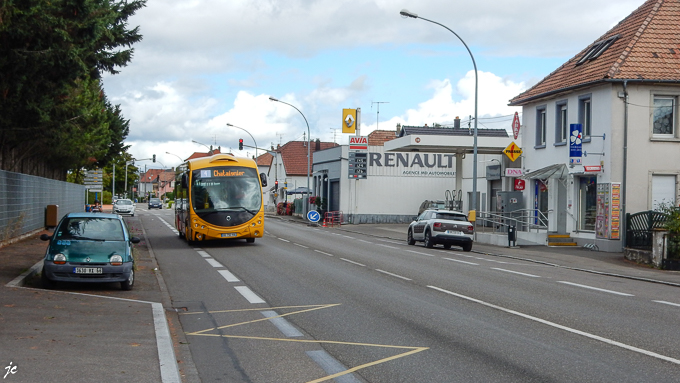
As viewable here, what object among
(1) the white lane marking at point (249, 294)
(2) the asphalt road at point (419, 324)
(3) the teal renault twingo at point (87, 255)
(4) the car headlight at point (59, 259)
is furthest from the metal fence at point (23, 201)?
(1) the white lane marking at point (249, 294)

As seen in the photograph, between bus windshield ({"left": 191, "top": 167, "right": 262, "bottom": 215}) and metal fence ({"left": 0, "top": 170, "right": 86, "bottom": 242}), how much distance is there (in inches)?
223

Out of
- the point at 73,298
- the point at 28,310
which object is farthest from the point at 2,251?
the point at 28,310

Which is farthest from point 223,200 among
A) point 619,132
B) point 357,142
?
point 357,142

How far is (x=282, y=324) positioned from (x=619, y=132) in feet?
70.9

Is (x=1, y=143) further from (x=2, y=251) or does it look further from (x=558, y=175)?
(x=558, y=175)

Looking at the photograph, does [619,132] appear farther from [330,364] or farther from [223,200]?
[330,364]

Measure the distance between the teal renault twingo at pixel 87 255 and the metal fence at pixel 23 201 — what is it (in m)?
9.18

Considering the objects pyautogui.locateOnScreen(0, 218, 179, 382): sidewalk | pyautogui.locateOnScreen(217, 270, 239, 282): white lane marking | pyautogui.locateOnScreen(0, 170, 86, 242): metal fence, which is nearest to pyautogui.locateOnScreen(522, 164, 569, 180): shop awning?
pyautogui.locateOnScreen(217, 270, 239, 282): white lane marking

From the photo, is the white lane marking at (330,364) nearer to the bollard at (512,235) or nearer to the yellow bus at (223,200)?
the yellow bus at (223,200)

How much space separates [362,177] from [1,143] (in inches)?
1243

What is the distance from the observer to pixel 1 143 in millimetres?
26266

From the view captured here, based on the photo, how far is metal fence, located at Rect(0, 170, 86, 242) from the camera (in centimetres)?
2262

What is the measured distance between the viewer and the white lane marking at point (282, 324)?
9.38 metres

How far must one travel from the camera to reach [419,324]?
999 centimetres
